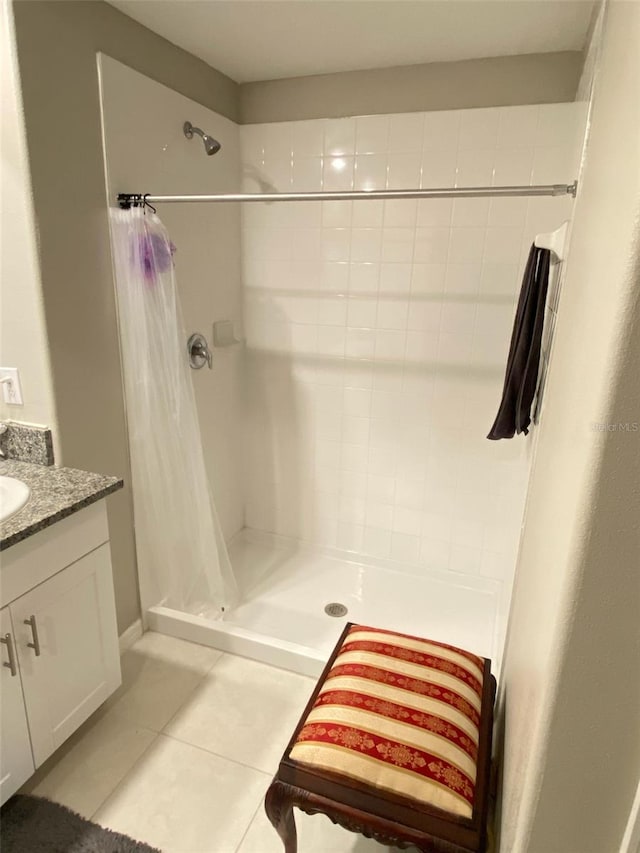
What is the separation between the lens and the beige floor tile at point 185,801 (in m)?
1.37

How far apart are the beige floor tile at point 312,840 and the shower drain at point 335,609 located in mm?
916

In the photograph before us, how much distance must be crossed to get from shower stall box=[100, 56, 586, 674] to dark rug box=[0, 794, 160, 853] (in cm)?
71

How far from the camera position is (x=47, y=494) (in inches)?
56.1

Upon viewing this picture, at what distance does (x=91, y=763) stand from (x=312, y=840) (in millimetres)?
706

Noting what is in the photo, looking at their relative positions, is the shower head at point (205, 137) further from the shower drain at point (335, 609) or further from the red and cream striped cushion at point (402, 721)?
the shower drain at point (335, 609)

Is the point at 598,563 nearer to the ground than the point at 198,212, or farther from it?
nearer to the ground

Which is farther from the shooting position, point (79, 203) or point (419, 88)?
point (419, 88)

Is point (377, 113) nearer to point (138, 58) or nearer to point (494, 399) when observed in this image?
point (138, 58)

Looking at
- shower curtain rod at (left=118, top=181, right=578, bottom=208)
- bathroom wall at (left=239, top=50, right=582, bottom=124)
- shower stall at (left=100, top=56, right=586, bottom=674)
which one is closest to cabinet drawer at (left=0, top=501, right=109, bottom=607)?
shower stall at (left=100, top=56, right=586, bottom=674)

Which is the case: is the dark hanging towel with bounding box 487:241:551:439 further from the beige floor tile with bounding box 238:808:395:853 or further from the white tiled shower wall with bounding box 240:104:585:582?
the beige floor tile with bounding box 238:808:395:853

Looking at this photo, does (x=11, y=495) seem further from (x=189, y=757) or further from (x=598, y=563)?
(x=598, y=563)

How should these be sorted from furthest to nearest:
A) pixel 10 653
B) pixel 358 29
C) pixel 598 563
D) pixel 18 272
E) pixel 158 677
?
pixel 158 677 < pixel 358 29 < pixel 18 272 < pixel 10 653 < pixel 598 563

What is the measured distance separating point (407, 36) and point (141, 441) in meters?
1.70

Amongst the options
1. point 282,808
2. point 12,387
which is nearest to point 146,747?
point 282,808
